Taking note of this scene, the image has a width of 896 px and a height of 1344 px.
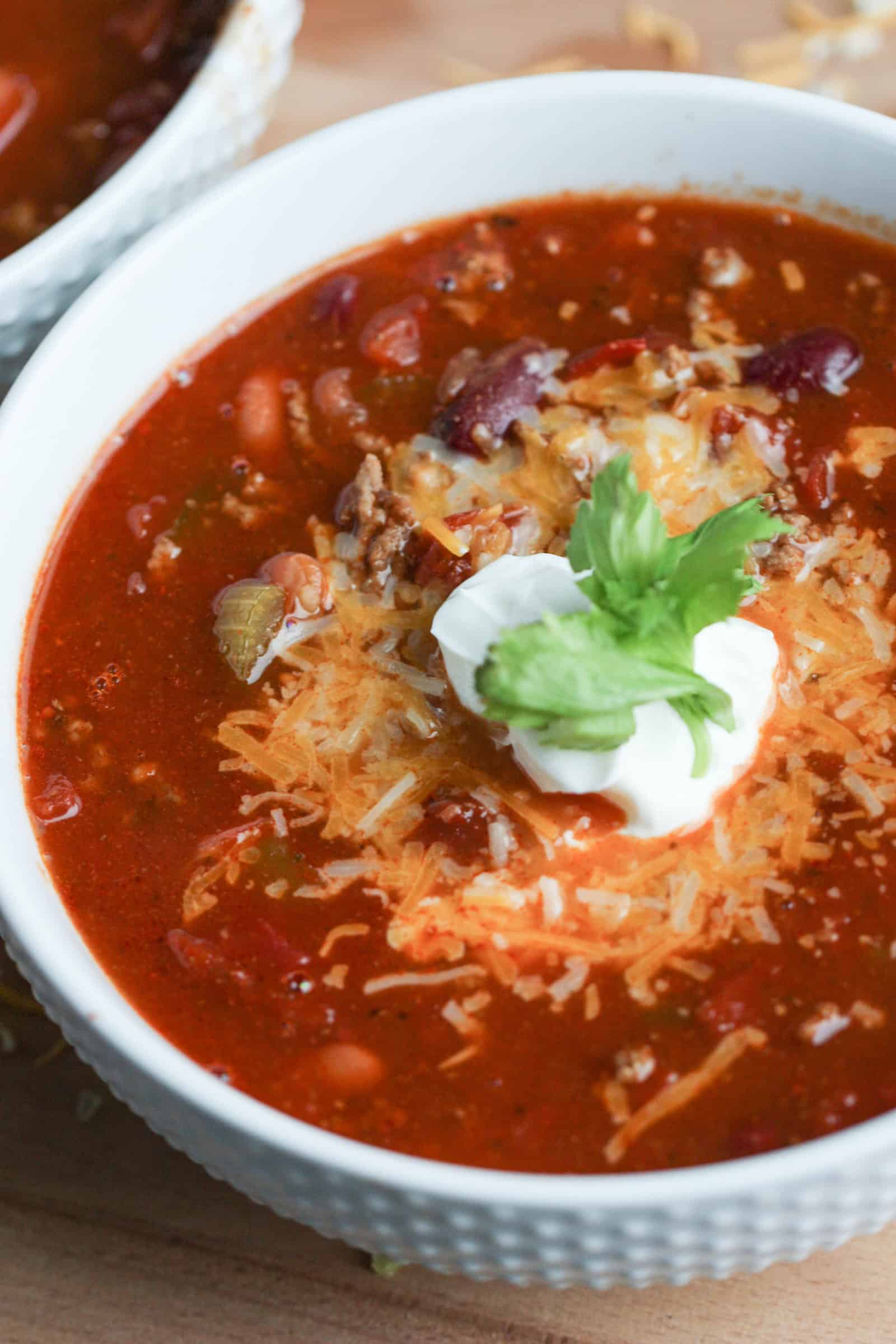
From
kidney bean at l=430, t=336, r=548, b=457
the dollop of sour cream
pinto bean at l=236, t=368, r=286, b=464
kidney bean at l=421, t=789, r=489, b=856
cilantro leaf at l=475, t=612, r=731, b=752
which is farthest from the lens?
pinto bean at l=236, t=368, r=286, b=464

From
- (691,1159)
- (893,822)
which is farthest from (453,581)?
(691,1159)

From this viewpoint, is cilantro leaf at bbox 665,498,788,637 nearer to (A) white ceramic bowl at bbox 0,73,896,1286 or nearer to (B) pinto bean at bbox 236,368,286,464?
(A) white ceramic bowl at bbox 0,73,896,1286

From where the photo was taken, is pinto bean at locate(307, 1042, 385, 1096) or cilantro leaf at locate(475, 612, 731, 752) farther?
pinto bean at locate(307, 1042, 385, 1096)

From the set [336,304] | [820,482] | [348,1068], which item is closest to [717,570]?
[820,482]

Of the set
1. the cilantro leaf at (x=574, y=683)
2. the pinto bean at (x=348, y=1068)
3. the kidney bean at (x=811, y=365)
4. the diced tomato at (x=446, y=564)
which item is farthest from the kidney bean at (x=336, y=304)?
the pinto bean at (x=348, y=1068)

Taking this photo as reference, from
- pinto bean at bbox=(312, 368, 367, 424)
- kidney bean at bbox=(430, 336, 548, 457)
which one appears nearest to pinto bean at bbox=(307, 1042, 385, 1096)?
kidney bean at bbox=(430, 336, 548, 457)

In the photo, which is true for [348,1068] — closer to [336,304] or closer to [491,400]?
[491,400]
